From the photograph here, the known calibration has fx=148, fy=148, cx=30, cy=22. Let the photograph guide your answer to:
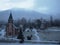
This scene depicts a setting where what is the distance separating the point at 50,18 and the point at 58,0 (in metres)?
0.26

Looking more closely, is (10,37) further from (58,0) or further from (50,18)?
(58,0)

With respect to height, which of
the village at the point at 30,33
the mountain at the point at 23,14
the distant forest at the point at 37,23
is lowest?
the village at the point at 30,33

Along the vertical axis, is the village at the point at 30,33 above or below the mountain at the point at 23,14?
below

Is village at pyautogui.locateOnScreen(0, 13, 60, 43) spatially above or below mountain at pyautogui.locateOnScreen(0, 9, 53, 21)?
below

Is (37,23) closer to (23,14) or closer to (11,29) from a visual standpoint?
(23,14)

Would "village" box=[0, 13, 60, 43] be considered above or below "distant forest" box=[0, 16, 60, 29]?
below

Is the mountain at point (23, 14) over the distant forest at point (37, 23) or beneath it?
over

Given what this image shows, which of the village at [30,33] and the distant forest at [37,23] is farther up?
the distant forest at [37,23]

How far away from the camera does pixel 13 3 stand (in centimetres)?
200

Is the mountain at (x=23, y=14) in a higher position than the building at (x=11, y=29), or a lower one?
higher

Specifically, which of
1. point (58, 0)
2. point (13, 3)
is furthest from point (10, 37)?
point (58, 0)

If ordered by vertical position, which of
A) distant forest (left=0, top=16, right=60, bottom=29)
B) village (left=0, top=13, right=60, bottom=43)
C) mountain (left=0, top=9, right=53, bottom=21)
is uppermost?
mountain (left=0, top=9, right=53, bottom=21)

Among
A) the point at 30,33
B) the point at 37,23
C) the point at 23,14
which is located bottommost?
the point at 30,33

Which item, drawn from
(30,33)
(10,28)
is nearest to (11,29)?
(10,28)
